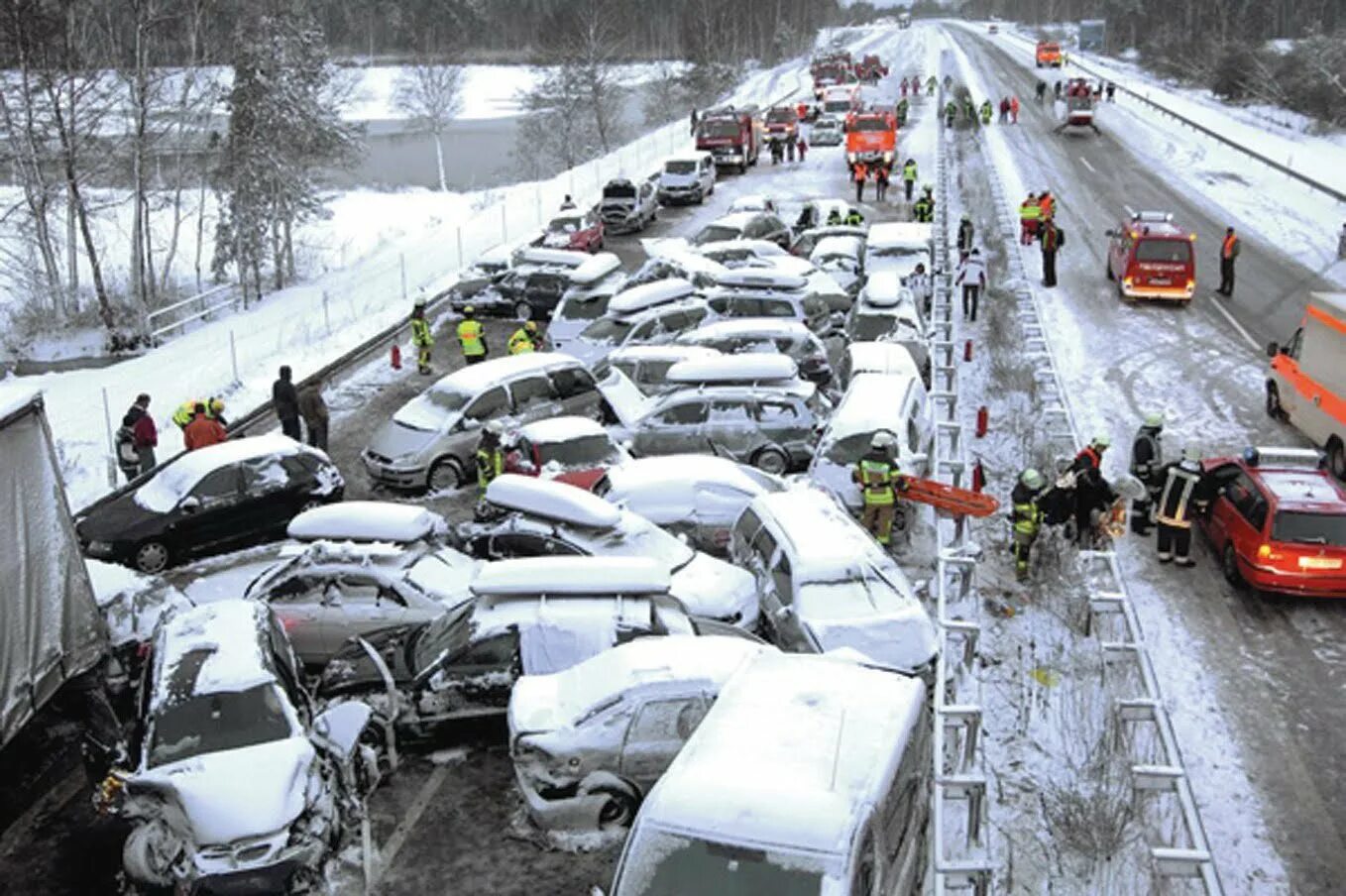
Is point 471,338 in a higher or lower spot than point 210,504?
higher

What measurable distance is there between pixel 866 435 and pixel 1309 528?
17.2 feet

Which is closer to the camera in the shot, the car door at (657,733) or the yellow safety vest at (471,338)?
the car door at (657,733)

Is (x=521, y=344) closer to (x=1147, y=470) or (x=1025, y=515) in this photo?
(x=1025, y=515)

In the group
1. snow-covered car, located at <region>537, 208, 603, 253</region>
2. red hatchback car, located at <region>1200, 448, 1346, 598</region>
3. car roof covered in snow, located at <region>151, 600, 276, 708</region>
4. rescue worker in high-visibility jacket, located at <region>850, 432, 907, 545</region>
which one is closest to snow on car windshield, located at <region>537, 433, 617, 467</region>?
rescue worker in high-visibility jacket, located at <region>850, 432, 907, 545</region>

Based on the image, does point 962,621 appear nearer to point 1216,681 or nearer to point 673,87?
point 1216,681

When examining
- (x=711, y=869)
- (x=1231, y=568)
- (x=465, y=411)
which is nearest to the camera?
(x=711, y=869)

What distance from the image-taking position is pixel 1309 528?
535 inches

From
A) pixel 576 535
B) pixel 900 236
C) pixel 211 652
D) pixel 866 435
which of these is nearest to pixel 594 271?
pixel 900 236

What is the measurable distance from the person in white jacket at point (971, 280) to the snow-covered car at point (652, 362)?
7.92 metres

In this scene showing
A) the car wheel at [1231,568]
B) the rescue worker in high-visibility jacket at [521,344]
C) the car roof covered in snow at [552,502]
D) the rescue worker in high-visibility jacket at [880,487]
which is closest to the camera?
the car roof covered in snow at [552,502]

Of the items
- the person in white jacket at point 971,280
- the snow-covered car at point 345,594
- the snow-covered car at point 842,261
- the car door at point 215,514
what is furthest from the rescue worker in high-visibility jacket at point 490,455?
the person in white jacket at point 971,280

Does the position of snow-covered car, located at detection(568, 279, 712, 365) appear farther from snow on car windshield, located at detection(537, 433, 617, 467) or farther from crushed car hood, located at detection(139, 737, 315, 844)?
crushed car hood, located at detection(139, 737, 315, 844)

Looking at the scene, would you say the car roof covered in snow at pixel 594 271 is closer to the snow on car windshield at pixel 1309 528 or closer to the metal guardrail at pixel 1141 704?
the metal guardrail at pixel 1141 704

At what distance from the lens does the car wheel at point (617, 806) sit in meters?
9.41
